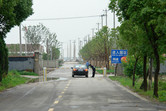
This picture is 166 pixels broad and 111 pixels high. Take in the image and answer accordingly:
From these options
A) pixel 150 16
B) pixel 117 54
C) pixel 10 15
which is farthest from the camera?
pixel 117 54

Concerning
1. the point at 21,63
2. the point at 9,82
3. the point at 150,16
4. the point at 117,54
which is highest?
the point at 150,16

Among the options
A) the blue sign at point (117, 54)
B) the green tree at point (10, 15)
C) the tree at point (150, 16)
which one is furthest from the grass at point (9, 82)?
the tree at point (150, 16)

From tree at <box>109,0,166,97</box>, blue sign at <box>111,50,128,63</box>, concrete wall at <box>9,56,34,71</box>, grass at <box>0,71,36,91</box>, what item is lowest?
grass at <box>0,71,36,91</box>

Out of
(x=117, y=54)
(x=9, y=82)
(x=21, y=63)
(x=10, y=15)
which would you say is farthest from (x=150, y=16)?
(x=21, y=63)

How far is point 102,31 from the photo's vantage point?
54.8m

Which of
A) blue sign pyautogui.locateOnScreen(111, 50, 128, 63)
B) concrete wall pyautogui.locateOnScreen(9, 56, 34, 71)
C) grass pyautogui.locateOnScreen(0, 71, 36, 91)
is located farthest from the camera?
concrete wall pyautogui.locateOnScreen(9, 56, 34, 71)

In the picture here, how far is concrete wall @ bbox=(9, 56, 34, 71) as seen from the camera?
41.4m

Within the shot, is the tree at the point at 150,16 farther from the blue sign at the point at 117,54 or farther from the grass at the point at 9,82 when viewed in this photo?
the blue sign at the point at 117,54

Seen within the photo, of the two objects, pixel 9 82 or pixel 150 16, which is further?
pixel 9 82

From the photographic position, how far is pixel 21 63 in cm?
4162

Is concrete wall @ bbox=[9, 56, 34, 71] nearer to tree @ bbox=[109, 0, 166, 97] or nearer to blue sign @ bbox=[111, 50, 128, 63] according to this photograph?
blue sign @ bbox=[111, 50, 128, 63]

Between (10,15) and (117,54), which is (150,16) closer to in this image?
(10,15)

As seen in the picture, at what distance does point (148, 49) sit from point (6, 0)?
831 centimetres

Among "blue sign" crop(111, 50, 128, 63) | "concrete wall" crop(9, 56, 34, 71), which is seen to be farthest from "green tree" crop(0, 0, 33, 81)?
"concrete wall" crop(9, 56, 34, 71)
